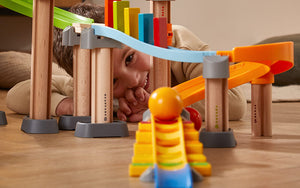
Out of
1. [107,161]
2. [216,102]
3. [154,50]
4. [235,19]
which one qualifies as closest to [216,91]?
[216,102]

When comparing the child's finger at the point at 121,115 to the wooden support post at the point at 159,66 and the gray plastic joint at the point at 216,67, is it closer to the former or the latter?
the wooden support post at the point at 159,66

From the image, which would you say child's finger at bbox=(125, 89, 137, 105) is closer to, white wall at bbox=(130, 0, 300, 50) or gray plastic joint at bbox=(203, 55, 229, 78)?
gray plastic joint at bbox=(203, 55, 229, 78)

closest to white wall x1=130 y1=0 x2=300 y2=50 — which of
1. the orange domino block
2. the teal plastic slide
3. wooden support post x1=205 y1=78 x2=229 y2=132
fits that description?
the teal plastic slide

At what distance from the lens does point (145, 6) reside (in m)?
3.00

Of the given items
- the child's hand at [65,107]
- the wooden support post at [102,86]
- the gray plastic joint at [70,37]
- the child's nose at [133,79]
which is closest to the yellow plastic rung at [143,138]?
the wooden support post at [102,86]

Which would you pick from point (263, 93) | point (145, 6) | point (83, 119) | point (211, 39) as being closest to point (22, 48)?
point (145, 6)

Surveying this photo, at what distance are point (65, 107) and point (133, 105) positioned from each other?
0.23 m

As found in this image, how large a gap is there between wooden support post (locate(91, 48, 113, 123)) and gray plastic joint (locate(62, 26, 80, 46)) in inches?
7.3

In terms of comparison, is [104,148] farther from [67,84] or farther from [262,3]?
[262,3]

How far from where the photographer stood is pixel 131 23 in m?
1.12

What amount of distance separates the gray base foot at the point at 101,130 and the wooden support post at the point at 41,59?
14 centimetres

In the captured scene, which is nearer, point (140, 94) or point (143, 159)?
point (143, 159)

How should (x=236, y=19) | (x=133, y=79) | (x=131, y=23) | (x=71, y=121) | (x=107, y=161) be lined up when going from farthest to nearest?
(x=236, y=19)
(x=133, y=79)
(x=71, y=121)
(x=131, y=23)
(x=107, y=161)

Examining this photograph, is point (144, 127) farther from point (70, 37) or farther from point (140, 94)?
point (140, 94)
